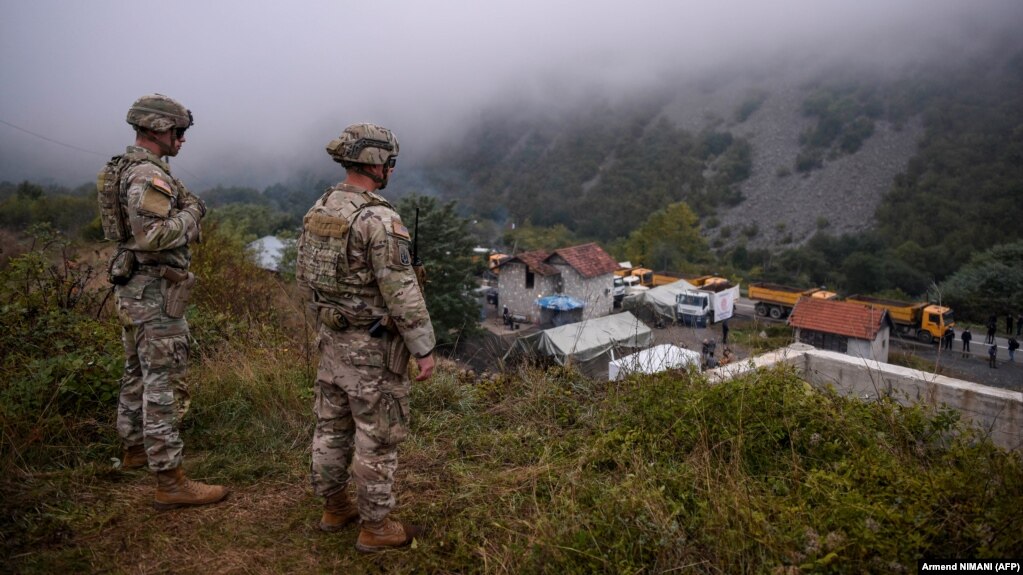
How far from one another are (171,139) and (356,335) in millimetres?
1560

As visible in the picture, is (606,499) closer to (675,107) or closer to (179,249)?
(179,249)

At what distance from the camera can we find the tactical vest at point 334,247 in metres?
2.58

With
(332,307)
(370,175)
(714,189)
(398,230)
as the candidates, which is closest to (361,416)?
(332,307)

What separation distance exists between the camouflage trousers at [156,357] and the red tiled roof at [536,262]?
83.1 feet

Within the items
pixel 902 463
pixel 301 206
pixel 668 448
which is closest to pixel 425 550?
pixel 668 448

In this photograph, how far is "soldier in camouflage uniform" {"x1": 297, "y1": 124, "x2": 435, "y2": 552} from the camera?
8.41 feet

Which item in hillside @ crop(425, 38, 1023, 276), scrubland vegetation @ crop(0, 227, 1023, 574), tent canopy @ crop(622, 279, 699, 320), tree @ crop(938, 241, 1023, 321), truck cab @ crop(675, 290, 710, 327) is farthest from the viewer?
hillside @ crop(425, 38, 1023, 276)

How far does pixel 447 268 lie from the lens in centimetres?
2156

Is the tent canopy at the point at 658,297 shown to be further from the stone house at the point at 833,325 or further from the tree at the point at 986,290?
the tree at the point at 986,290

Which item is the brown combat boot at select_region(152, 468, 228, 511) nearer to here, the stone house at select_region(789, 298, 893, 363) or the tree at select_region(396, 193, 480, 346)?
the tree at select_region(396, 193, 480, 346)

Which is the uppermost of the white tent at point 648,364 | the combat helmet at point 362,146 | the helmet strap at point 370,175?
the combat helmet at point 362,146

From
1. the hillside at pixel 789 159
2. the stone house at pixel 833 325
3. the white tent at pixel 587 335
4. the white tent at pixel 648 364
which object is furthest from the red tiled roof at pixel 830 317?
the hillside at pixel 789 159

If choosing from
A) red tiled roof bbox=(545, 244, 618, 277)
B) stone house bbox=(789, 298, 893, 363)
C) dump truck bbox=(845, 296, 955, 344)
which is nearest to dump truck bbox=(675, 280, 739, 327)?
red tiled roof bbox=(545, 244, 618, 277)

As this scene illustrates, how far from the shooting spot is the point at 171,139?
313 cm
